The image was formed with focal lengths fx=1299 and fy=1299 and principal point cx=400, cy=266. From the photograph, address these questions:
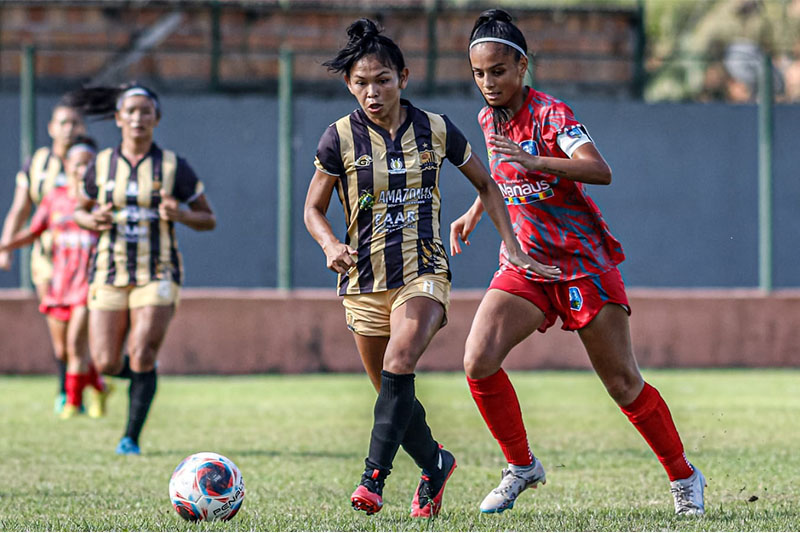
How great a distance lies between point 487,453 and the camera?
303 inches

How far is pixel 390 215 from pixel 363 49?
27.9 inches

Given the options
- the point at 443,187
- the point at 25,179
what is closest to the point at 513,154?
the point at 25,179

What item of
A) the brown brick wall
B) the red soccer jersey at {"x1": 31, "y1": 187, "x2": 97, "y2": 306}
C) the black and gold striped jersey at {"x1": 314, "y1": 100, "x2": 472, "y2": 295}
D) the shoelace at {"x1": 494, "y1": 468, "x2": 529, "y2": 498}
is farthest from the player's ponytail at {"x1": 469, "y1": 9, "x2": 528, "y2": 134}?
the brown brick wall

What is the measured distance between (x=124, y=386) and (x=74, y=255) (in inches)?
98.9

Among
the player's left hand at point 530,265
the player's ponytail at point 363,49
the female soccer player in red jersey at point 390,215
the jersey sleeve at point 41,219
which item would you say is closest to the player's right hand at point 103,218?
the jersey sleeve at point 41,219

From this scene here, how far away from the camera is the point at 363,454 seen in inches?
304

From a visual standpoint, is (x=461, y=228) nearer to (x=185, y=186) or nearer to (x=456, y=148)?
(x=456, y=148)

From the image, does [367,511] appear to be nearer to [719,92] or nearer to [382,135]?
[382,135]

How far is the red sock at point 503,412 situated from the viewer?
→ 5.59 meters

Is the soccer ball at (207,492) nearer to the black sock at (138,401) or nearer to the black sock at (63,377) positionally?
the black sock at (138,401)

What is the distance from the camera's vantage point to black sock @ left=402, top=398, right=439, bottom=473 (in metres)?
5.62

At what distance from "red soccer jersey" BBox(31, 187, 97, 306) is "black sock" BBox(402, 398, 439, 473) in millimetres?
5217

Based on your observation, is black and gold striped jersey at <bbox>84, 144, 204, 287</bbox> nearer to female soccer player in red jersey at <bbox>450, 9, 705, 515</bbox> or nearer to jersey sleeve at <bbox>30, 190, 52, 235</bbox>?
jersey sleeve at <bbox>30, 190, 52, 235</bbox>

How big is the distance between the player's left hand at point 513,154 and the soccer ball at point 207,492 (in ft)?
5.68
